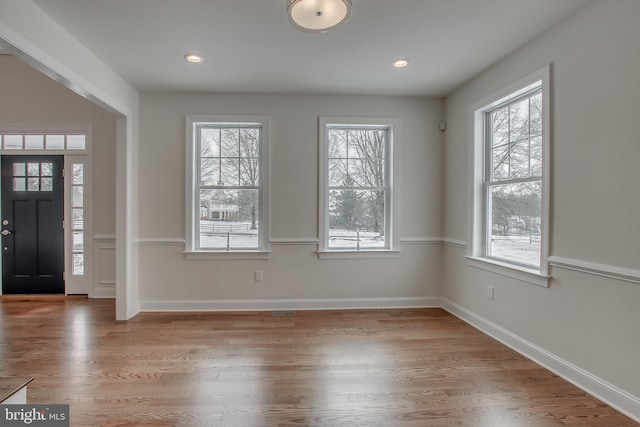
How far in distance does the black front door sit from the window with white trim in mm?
3812

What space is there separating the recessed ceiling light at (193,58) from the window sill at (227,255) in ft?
6.86

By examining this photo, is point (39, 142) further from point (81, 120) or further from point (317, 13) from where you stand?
point (317, 13)

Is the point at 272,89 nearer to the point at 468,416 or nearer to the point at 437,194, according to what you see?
the point at 437,194

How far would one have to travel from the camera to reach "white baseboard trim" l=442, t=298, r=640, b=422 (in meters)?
1.95

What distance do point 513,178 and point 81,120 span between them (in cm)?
537

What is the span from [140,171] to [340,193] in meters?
2.42

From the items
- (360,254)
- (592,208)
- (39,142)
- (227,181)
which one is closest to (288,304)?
(360,254)

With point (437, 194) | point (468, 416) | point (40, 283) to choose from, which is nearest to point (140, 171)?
point (40, 283)

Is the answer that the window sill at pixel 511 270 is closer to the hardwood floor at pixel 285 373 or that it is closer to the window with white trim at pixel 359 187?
the hardwood floor at pixel 285 373

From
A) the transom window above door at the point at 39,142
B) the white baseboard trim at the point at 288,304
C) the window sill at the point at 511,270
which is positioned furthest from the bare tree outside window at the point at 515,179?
the transom window above door at the point at 39,142

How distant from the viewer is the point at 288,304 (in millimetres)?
3904

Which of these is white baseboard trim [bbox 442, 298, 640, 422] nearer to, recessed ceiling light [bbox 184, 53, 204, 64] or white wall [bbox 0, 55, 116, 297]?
recessed ceiling light [bbox 184, 53, 204, 64]

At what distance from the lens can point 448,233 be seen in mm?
3934

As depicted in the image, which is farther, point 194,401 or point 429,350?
point 429,350
